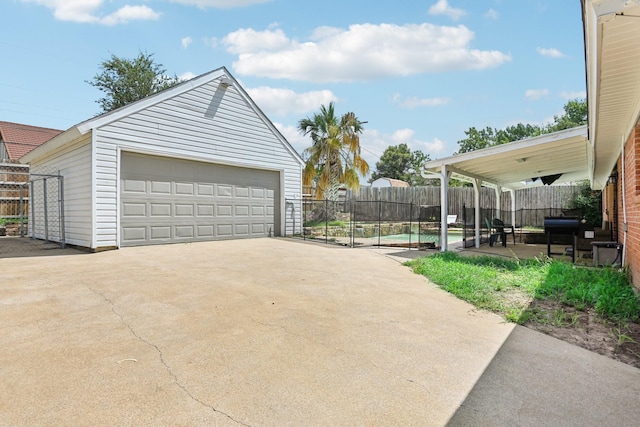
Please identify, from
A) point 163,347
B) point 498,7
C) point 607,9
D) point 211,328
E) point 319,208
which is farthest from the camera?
point 319,208

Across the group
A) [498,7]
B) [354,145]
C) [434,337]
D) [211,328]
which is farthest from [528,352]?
[354,145]

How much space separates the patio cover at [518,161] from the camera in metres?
7.37

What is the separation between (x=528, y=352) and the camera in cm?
290

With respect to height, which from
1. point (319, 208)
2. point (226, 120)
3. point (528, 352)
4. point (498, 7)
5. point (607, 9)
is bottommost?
point (528, 352)

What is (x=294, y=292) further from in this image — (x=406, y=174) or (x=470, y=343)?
(x=406, y=174)

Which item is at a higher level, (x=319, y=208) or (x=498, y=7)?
(x=498, y=7)

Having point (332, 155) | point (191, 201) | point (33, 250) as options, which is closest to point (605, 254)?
point (191, 201)

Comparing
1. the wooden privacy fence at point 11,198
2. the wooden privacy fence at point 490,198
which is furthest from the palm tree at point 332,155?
the wooden privacy fence at point 11,198

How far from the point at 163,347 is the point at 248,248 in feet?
20.0

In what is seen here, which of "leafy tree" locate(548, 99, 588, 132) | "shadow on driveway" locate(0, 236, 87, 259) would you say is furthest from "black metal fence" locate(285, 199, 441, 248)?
"leafy tree" locate(548, 99, 588, 132)

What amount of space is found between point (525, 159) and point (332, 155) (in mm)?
9221

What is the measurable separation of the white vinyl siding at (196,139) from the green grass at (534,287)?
254 inches

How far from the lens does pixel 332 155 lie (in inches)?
663

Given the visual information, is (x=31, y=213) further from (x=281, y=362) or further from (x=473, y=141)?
(x=473, y=141)
